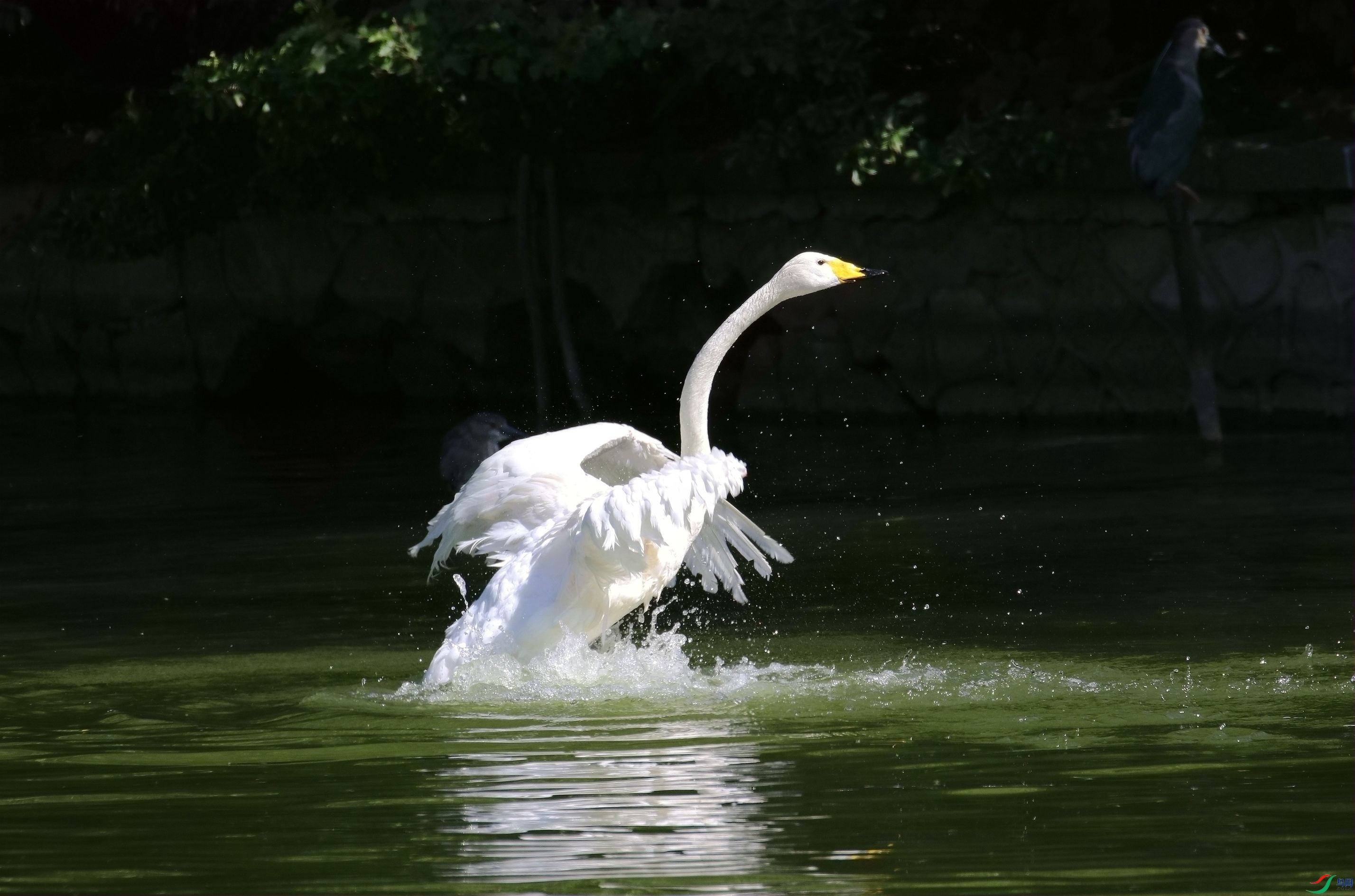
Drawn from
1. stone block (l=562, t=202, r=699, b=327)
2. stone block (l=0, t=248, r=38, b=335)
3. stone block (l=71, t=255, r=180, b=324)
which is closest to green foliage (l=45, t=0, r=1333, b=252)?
stone block (l=562, t=202, r=699, b=327)

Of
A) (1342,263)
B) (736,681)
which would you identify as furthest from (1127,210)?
(736,681)

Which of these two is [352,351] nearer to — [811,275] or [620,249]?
[620,249]

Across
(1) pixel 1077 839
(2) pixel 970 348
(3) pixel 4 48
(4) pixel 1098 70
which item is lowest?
(1) pixel 1077 839

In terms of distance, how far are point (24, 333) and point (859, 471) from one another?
28.7 feet

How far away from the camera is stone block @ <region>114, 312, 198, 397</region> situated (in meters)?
16.5

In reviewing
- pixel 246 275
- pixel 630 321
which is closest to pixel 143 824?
pixel 630 321

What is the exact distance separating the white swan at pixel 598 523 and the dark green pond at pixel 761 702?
159mm

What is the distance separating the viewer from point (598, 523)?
6.07 meters

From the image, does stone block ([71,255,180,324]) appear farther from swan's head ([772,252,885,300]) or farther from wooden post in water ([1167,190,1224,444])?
swan's head ([772,252,885,300])

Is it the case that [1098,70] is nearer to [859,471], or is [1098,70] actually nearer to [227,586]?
[859,471]

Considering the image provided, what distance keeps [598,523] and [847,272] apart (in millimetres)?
1389

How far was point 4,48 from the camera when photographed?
18.6 metres

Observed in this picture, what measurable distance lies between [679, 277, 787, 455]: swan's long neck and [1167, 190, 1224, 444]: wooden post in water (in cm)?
506

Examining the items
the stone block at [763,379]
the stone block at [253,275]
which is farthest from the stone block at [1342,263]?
the stone block at [253,275]
